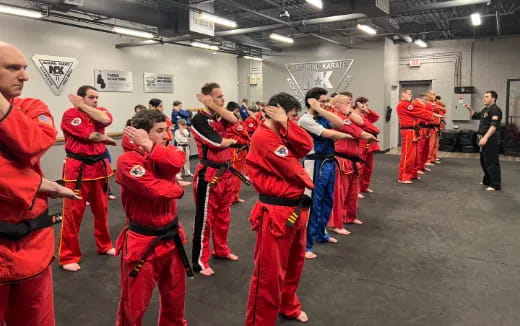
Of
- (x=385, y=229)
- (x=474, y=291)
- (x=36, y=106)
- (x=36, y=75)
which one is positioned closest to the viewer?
(x=36, y=106)

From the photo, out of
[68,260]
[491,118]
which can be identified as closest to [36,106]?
[68,260]

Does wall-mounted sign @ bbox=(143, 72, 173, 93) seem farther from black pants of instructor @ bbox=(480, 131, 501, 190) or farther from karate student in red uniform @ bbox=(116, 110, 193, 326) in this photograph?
karate student in red uniform @ bbox=(116, 110, 193, 326)

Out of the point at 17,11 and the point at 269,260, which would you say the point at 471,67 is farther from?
the point at 269,260

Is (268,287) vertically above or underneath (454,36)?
underneath

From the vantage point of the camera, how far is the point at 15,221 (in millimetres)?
1528

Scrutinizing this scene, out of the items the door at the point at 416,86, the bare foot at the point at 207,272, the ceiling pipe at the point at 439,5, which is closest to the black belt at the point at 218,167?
the bare foot at the point at 207,272

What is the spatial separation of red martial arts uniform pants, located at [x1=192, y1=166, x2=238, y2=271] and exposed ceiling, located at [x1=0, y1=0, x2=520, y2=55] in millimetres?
4591

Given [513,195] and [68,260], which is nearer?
[68,260]

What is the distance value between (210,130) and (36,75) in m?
6.65

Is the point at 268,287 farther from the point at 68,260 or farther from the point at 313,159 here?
the point at 68,260

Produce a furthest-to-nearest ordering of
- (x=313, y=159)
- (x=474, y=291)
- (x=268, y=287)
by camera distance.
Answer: (x=313, y=159), (x=474, y=291), (x=268, y=287)

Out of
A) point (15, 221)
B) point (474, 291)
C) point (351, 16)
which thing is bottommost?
point (474, 291)

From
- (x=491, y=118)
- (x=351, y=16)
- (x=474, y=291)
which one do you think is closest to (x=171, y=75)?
(x=351, y=16)

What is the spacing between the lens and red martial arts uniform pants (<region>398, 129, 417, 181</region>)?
7793mm
